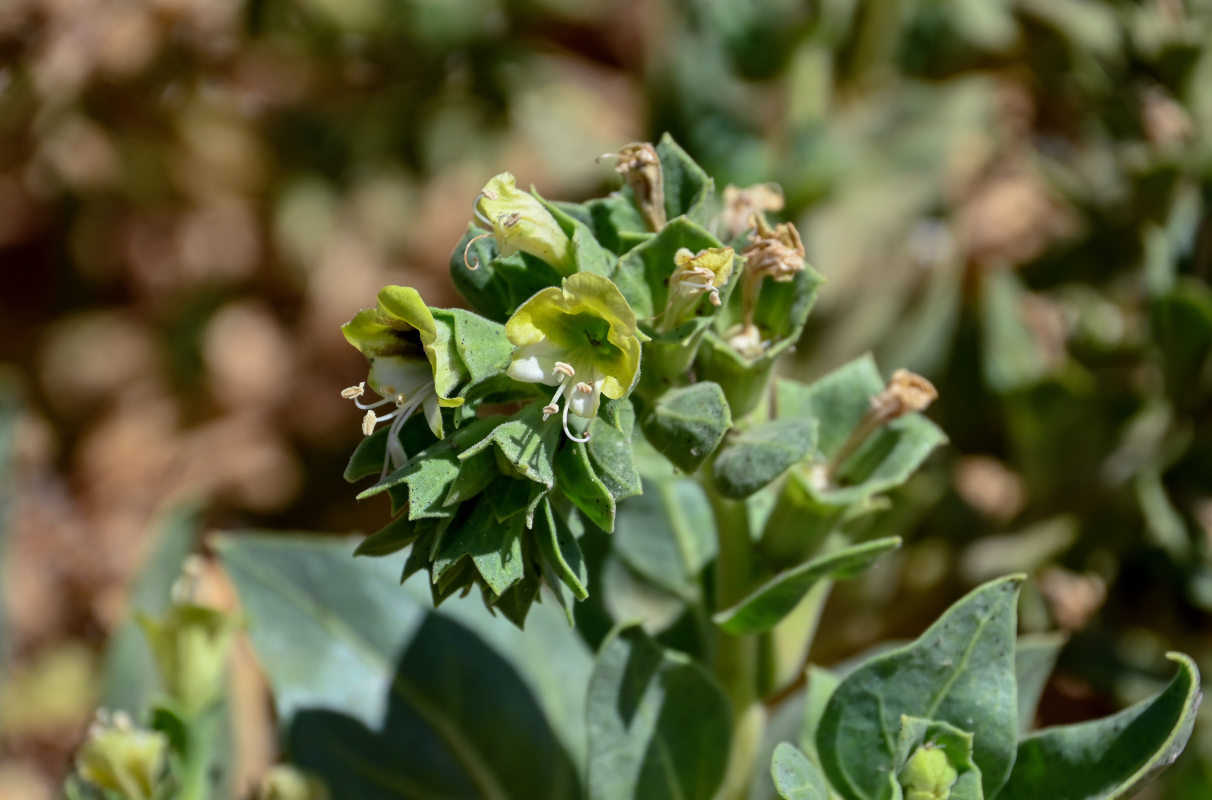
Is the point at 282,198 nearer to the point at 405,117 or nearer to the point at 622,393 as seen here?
the point at 405,117

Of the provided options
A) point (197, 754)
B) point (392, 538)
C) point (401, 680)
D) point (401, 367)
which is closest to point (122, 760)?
point (197, 754)

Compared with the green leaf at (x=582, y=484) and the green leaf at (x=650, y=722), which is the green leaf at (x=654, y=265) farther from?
the green leaf at (x=650, y=722)

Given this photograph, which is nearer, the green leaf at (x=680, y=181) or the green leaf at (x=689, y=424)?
the green leaf at (x=689, y=424)

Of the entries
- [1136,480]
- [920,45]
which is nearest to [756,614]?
[1136,480]

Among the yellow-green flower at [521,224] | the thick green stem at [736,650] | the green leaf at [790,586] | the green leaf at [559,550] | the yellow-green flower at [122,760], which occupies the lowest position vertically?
the yellow-green flower at [122,760]

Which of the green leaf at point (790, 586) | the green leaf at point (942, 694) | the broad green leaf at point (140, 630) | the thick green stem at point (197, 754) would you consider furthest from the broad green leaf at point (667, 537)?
the broad green leaf at point (140, 630)

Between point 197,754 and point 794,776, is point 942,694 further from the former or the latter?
point 197,754
